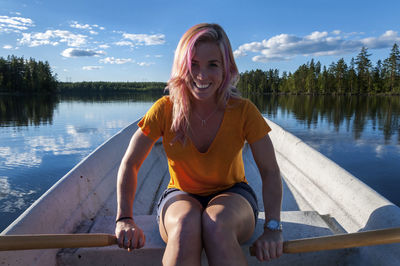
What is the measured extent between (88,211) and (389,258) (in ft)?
6.42

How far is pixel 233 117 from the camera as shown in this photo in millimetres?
1497

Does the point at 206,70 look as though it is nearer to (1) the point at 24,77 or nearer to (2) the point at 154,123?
(2) the point at 154,123

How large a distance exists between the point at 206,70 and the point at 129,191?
0.76 metres

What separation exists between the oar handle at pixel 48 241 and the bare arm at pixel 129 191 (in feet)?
0.31

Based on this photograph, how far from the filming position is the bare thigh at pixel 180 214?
1192mm

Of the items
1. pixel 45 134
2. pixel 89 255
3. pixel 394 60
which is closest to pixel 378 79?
pixel 394 60

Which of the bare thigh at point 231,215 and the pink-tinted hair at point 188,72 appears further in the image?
the pink-tinted hair at point 188,72

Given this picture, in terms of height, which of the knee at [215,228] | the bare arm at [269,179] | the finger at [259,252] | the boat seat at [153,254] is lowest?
the boat seat at [153,254]

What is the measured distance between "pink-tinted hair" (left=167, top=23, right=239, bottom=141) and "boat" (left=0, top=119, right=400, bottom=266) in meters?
0.71

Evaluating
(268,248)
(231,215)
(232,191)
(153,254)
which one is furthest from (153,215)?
(268,248)

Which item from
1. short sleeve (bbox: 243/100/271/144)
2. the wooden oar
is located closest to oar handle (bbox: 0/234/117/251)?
the wooden oar

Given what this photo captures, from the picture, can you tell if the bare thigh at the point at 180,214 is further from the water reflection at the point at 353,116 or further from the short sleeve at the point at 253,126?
the water reflection at the point at 353,116

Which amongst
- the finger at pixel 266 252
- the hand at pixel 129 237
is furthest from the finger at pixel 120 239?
the finger at pixel 266 252

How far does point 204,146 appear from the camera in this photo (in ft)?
4.97
